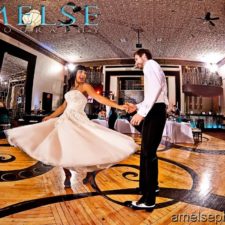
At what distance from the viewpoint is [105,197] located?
193cm

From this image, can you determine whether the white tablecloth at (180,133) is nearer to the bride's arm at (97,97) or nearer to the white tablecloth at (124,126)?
the white tablecloth at (124,126)

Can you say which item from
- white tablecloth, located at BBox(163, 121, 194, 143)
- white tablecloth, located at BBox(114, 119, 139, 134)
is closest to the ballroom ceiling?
white tablecloth, located at BBox(163, 121, 194, 143)

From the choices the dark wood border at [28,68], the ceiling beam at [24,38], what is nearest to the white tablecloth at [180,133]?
the dark wood border at [28,68]

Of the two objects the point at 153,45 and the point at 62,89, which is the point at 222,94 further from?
the point at 62,89

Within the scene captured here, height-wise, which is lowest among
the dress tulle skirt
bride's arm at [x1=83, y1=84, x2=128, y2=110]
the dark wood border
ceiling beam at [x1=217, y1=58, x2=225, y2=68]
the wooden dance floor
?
the wooden dance floor

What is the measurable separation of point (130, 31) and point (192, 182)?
18.9 feet

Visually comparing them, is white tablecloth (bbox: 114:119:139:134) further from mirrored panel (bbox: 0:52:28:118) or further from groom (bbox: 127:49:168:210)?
groom (bbox: 127:49:168:210)

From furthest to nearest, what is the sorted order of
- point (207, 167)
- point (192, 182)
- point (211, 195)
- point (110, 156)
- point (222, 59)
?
point (222, 59), point (207, 167), point (192, 182), point (211, 195), point (110, 156)

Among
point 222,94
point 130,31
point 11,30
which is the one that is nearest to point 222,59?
point 222,94

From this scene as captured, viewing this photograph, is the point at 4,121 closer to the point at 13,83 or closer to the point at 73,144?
the point at 13,83

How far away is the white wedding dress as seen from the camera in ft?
5.33

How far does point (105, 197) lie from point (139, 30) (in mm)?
6113

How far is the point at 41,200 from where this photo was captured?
183cm

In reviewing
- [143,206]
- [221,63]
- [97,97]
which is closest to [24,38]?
[97,97]
